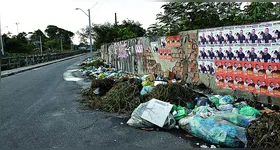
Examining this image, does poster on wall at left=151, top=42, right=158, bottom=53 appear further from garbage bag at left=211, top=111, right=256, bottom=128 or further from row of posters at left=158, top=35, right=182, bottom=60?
garbage bag at left=211, top=111, right=256, bottom=128

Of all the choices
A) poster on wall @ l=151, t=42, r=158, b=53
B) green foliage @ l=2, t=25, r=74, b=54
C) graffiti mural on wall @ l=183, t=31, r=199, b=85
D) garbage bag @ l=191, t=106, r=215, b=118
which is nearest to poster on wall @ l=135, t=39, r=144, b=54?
poster on wall @ l=151, t=42, r=158, b=53

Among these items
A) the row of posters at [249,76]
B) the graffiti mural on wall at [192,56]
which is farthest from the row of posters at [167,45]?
the row of posters at [249,76]

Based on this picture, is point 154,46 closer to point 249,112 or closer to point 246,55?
point 246,55

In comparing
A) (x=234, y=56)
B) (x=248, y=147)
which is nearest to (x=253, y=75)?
(x=234, y=56)

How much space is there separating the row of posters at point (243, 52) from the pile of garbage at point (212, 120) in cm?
87

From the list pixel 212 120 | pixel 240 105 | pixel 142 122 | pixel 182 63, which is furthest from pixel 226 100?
pixel 182 63

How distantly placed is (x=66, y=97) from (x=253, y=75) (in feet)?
15.3

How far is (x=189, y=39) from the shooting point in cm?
615

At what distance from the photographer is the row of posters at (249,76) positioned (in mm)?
4078

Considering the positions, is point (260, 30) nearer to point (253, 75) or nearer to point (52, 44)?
point (253, 75)

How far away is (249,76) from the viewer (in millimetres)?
4500

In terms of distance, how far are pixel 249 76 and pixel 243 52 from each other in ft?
1.57

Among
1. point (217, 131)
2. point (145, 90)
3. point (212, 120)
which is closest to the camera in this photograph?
point (217, 131)

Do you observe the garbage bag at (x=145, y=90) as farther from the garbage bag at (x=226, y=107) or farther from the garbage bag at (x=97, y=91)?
the garbage bag at (x=226, y=107)
